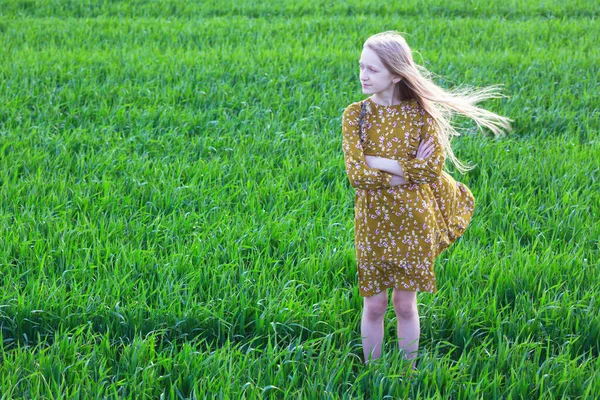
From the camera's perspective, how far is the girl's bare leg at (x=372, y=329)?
2932mm

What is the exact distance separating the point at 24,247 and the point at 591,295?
2.80m

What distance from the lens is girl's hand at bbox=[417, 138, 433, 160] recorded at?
279 centimetres

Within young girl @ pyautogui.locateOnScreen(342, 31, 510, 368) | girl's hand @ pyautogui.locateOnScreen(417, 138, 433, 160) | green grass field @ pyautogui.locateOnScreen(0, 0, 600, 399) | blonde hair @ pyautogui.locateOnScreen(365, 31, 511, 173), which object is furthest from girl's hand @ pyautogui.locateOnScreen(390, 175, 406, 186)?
green grass field @ pyautogui.locateOnScreen(0, 0, 600, 399)

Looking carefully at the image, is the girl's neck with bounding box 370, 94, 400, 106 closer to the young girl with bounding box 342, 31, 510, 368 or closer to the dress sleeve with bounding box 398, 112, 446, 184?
the young girl with bounding box 342, 31, 510, 368

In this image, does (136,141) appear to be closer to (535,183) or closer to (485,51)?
(535,183)

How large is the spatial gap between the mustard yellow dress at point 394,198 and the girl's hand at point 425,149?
2cm

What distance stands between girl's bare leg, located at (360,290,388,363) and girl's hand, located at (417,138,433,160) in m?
0.61

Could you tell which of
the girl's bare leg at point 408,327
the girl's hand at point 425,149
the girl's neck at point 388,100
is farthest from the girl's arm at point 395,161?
the girl's bare leg at point 408,327

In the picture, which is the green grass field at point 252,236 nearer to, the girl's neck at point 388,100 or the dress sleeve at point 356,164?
the dress sleeve at point 356,164

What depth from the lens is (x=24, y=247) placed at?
3.65 metres

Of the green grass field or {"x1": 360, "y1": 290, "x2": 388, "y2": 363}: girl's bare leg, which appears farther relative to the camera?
{"x1": 360, "y1": 290, "x2": 388, "y2": 363}: girl's bare leg

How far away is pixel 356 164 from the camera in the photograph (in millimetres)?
2738

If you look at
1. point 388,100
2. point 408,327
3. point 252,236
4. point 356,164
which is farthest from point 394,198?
point 252,236

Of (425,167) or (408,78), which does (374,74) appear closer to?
Answer: (408,78)
